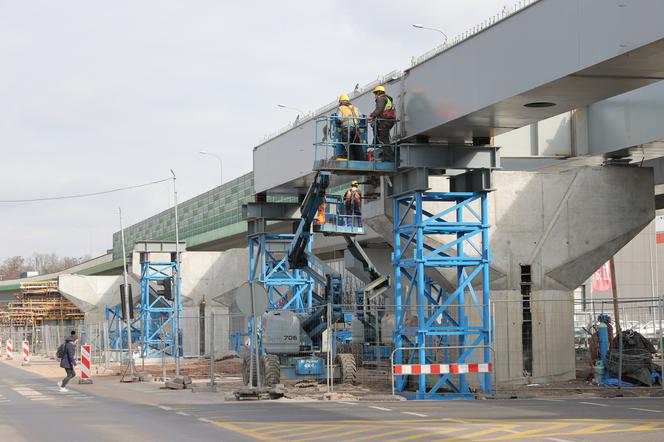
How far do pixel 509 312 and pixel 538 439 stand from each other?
12.6 metres

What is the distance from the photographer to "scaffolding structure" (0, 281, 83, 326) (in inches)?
3519

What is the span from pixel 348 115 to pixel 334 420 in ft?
30.6

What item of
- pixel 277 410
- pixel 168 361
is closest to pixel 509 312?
pixel 277 410

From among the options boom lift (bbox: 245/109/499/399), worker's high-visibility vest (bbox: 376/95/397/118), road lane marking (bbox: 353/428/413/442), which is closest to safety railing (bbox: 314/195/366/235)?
boom lift (bbox: 245/109/499/399)

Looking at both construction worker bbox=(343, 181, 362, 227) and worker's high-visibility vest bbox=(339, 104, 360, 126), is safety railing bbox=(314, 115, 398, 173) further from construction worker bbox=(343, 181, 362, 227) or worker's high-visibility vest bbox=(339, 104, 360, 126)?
construction worker bbox=(343, 181, 362, 227)

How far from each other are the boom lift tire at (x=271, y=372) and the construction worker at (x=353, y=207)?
22.4 feet

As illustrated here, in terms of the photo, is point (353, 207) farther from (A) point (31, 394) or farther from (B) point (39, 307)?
(B) point (39, 307)

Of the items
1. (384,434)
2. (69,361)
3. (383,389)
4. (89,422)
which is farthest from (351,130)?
(69,361)

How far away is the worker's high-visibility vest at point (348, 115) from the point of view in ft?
82.1

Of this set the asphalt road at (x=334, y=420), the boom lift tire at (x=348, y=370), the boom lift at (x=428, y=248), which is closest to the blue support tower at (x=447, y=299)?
the boom lift at (x=428, y=248)

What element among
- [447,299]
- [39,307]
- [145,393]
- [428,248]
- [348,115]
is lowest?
[145,393]

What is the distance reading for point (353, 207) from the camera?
110 feet

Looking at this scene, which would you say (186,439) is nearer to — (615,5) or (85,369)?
(615,5)

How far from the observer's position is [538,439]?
49.8 ft
